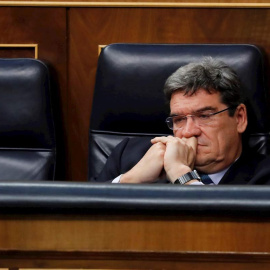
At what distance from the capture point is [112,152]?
74.8 inches

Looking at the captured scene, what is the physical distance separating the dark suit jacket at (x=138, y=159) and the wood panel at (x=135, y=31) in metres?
0.31

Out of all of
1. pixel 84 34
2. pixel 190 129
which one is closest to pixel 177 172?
pixel 190 129

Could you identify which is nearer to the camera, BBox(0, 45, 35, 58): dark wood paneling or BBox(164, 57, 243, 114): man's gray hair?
BBox(164, 57, 243, 114): man's gray hair

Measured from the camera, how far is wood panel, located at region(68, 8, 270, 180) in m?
2.05

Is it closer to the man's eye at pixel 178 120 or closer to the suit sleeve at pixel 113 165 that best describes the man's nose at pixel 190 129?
the man's eye at pixel 178 120

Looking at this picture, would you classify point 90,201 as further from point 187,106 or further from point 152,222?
point 187,106

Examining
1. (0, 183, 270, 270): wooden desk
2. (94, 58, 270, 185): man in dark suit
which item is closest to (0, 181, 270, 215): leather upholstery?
(0, 183, 270, 270): wooden desk

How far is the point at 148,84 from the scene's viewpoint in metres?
1.88

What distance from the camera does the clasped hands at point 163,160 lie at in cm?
169

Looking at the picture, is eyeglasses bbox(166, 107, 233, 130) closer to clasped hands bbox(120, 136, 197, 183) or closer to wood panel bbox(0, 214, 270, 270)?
clasped hands bbox(120, 136, 197, 183)

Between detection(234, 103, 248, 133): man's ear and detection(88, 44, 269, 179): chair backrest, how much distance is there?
1.3 inches

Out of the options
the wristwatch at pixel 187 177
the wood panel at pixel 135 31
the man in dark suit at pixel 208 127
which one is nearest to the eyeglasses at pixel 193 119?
the man in dark suit at pixel 208 127

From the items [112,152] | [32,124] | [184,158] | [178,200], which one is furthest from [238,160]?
[178,200]

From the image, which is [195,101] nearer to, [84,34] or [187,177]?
[187,177]
